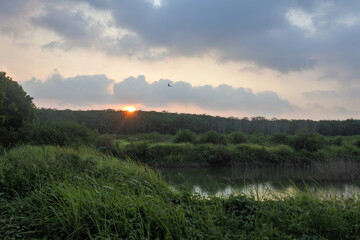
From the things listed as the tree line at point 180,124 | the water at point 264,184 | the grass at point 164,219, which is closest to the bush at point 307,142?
the water at point 264,184

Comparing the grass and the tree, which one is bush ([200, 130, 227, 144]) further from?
the grass

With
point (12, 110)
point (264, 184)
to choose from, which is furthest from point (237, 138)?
point (12, 110)

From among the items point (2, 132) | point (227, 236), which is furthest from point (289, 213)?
point (2, 132)

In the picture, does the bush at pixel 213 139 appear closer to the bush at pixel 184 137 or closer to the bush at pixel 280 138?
the bush at pixel 184 137

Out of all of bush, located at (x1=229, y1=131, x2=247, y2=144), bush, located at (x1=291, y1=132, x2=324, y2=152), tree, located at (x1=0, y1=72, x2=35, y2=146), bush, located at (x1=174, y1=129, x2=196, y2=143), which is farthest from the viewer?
bush, located at (x1=229, y1=131, x2=247, y2=144)

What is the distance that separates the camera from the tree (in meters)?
13.6

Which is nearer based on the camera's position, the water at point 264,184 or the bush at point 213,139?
the water at point 264,184

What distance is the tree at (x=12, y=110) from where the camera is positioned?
13.6 m

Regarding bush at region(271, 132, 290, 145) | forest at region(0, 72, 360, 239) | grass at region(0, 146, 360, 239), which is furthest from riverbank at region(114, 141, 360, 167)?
grass at region(0, 146, 360, 239)

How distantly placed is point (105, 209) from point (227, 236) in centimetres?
176

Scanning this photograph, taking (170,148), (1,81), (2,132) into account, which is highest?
(1,81)

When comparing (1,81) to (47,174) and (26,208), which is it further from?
(26,208)

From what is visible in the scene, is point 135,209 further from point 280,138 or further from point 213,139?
point 280,138

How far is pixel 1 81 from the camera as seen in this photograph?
1393 cm
